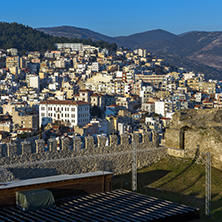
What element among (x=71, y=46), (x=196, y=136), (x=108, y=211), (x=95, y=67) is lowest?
(x=108, y=211)

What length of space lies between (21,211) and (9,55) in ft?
497

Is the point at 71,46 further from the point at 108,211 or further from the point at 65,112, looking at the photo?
the point at 108,211

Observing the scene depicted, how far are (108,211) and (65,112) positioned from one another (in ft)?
238

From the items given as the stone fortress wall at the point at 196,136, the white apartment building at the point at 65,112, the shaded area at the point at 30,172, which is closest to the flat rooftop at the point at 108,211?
the shaded area at the point at 30,172

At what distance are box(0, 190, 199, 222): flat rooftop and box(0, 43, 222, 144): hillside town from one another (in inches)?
1196

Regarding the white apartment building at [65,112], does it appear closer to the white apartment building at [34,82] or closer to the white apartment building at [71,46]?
the white apartment building at [34,82]

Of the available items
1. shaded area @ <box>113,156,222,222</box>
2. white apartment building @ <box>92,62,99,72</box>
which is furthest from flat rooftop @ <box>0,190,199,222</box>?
white apartment building @ <box>92,62,99,72</box>

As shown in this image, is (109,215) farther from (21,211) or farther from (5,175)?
(5,175)

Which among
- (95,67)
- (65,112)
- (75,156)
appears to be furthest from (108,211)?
(95,67)

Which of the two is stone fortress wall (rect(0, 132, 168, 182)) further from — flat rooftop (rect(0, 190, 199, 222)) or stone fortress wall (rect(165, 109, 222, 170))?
flat rooftop (rect(0, 190, 199, 222))

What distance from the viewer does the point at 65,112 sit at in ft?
269

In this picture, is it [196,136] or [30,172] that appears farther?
[196,136]

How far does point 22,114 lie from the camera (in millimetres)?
80938

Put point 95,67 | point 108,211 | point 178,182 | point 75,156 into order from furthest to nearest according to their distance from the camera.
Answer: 1. point 95,67
2. point 178,182
3. point 75,156
4. point 108,211
